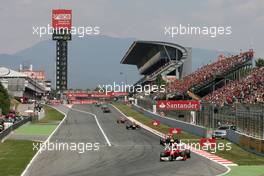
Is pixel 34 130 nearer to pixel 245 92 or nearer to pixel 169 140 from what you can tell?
pixel 245 92

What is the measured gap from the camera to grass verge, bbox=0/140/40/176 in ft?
90.9

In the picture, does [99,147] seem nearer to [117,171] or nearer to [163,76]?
[117,171]

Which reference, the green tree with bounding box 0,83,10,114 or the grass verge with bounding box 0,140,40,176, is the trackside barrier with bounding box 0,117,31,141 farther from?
the green tree with bounding box 0,83,10,114

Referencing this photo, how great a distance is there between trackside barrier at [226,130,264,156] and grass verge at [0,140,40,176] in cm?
1288

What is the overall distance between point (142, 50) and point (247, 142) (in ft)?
407

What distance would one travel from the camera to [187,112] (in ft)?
198

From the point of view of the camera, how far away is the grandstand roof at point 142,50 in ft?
439

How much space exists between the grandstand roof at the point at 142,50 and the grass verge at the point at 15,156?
3459 inches

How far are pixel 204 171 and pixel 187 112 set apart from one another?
34606mm

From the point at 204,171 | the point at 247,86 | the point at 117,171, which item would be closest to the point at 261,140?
the point at 204,171

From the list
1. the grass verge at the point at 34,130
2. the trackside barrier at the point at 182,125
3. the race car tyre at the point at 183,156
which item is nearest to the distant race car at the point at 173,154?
the race car tyre at the point at 183,156

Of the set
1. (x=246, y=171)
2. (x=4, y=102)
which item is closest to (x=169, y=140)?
(x=246, y=171)

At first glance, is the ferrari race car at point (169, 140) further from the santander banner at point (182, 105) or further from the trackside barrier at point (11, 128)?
the santander banner at point (182, 105)

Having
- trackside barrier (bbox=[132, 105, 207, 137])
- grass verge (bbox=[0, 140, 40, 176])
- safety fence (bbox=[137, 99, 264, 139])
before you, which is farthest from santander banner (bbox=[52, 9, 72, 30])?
grass verge (bbox=[0, 140, 40, 176])
